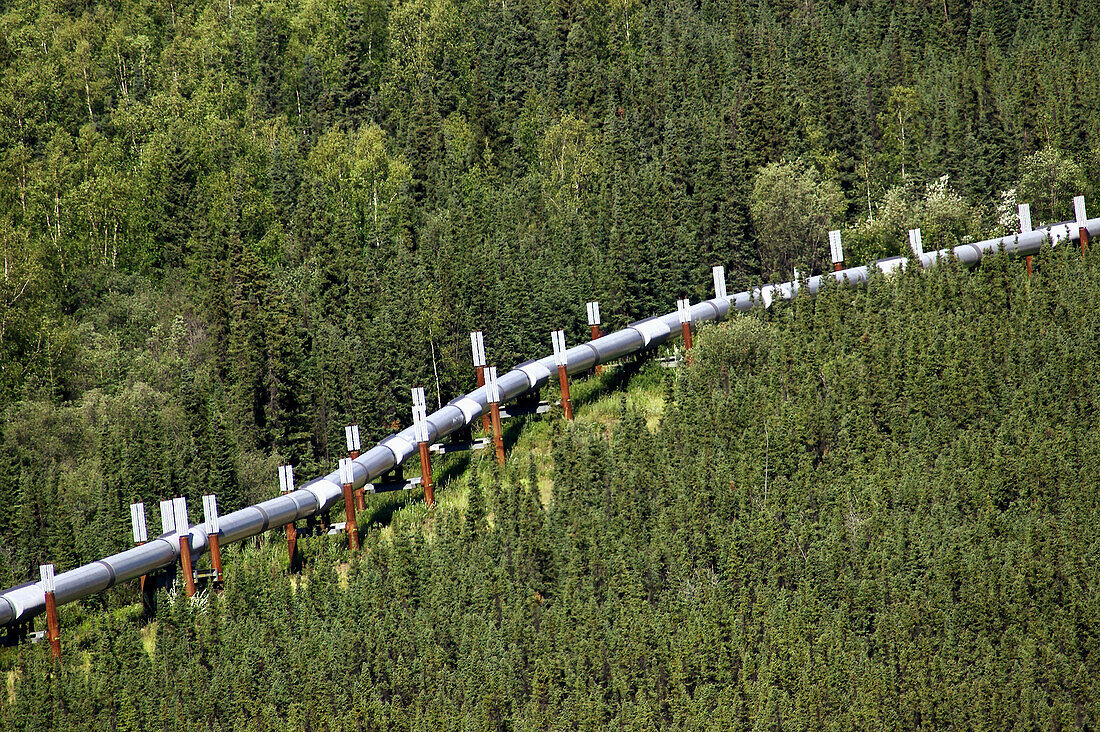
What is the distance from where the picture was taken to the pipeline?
39562 mm

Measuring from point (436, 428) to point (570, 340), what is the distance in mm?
25714

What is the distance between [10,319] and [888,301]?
57.2 meters

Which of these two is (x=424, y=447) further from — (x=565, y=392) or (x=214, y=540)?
(x=214, y=540)

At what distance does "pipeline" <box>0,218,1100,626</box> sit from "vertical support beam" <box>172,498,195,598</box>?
2.83ft

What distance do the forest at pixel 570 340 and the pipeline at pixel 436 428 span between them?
6.34ft

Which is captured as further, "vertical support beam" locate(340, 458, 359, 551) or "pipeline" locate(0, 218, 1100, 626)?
"vertical support beam" locate(340, 458, 359, 551)

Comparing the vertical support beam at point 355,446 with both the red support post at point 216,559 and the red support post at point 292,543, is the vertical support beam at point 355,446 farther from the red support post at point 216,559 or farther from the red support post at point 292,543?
the red support post at point 216,559

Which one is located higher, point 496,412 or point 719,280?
point 719,280

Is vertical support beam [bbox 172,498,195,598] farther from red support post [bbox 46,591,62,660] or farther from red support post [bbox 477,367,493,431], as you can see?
red support post [bbox 477,367,493,431]

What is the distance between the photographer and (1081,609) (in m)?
36.5

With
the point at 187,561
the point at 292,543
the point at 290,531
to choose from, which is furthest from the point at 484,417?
the point at 187,561

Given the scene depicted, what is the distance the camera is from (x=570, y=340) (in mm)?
69875

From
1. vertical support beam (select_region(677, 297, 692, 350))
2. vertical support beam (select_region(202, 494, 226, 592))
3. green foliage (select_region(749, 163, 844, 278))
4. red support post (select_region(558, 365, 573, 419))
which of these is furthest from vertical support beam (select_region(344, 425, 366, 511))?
green foliage (select_region(749, 163, 844, 278))

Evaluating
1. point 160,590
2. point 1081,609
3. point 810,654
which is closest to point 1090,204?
point 1081,609
